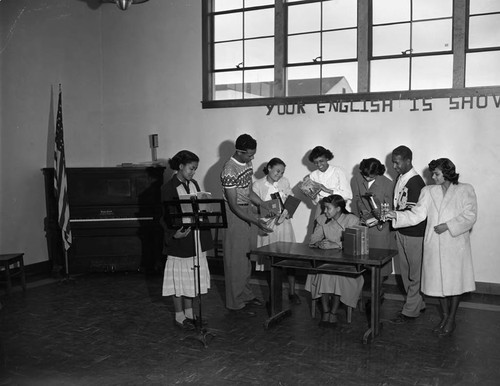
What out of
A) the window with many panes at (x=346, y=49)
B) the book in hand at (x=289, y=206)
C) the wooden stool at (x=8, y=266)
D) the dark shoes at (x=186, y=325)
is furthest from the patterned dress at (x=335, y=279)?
the wooden stool at (x=8, y=266)

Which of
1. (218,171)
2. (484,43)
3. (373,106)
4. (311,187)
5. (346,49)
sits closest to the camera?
(311,187)

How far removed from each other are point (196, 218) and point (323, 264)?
146 centimetres

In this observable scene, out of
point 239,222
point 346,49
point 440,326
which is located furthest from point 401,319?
point 346,49

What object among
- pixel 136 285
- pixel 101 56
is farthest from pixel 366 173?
pixel 101 56

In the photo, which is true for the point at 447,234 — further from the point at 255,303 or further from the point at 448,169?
the point at 255,303

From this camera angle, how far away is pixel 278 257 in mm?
5680

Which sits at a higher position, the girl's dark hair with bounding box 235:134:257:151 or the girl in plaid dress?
the girl's dark hair with bounding box 235:134:257:151

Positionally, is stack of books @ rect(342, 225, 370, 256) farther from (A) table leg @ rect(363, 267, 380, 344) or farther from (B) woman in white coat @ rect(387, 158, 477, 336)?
(B) woman in white coat @ rect(387, 158, 477, 336)

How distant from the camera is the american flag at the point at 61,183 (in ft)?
25.4

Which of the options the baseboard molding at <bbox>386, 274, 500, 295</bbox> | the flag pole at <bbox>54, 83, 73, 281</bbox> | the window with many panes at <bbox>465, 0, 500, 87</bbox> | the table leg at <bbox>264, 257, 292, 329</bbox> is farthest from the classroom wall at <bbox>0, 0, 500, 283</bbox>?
the table leg at <bbox>264, 257, 292, 329</bbox>

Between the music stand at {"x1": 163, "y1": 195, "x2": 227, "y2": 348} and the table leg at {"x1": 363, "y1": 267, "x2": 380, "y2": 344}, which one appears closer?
the music stand at {"x1": 163, "y1": 195, "x2": 227, "y2": 348}

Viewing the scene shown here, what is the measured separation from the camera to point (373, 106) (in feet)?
24.3

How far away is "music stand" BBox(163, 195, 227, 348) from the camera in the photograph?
16.1ft

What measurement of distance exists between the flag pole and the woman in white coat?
474 cm
